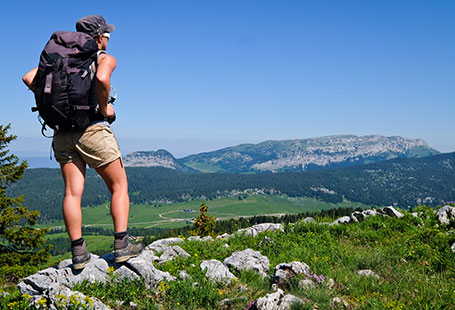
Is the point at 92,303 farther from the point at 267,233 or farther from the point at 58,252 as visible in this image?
the point at 58,252

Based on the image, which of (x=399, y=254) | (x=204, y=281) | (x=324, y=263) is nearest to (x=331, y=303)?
(x=324, y=263)

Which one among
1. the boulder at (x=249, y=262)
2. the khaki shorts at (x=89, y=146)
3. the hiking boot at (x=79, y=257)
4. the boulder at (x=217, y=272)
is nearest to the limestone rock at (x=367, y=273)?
the boulder at (x=249, y=262)

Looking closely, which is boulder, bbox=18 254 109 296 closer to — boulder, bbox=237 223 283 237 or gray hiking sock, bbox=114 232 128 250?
gray hiking sock, bbox=114 232 128 250

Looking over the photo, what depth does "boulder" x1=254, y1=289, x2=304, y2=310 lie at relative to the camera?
508 centimetres

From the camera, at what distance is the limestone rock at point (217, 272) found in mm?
6320

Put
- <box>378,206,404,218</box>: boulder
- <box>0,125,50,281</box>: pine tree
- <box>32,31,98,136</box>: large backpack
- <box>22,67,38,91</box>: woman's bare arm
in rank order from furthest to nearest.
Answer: <box>0,125,50,281</box>: pine tree → <box>378,206,404,218</box>: boulder → <box>22,67,38,91</box>: woman's bare arm → <box>32,31,98,136</box>: large backpack

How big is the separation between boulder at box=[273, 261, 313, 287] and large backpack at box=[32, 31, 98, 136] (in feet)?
15.3

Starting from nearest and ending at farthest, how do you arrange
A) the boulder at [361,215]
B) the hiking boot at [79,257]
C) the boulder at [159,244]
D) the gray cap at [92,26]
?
the gray cap at [92,26]
the hiking boot at [79,257]
the boulder at [159,244]
the boulder at [361,215]

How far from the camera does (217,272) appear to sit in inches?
256

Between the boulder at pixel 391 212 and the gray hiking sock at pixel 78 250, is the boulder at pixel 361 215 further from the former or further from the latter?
the gray hiking sock at pixel 78 250

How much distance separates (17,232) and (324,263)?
2652cm

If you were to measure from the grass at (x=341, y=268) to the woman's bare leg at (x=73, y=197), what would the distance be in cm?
114

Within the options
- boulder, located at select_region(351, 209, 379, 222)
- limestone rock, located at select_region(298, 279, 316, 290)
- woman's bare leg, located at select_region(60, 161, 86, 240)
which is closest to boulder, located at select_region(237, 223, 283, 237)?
boulder, located at select_region(351, 209, 379, 222)

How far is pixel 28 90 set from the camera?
234 inches
